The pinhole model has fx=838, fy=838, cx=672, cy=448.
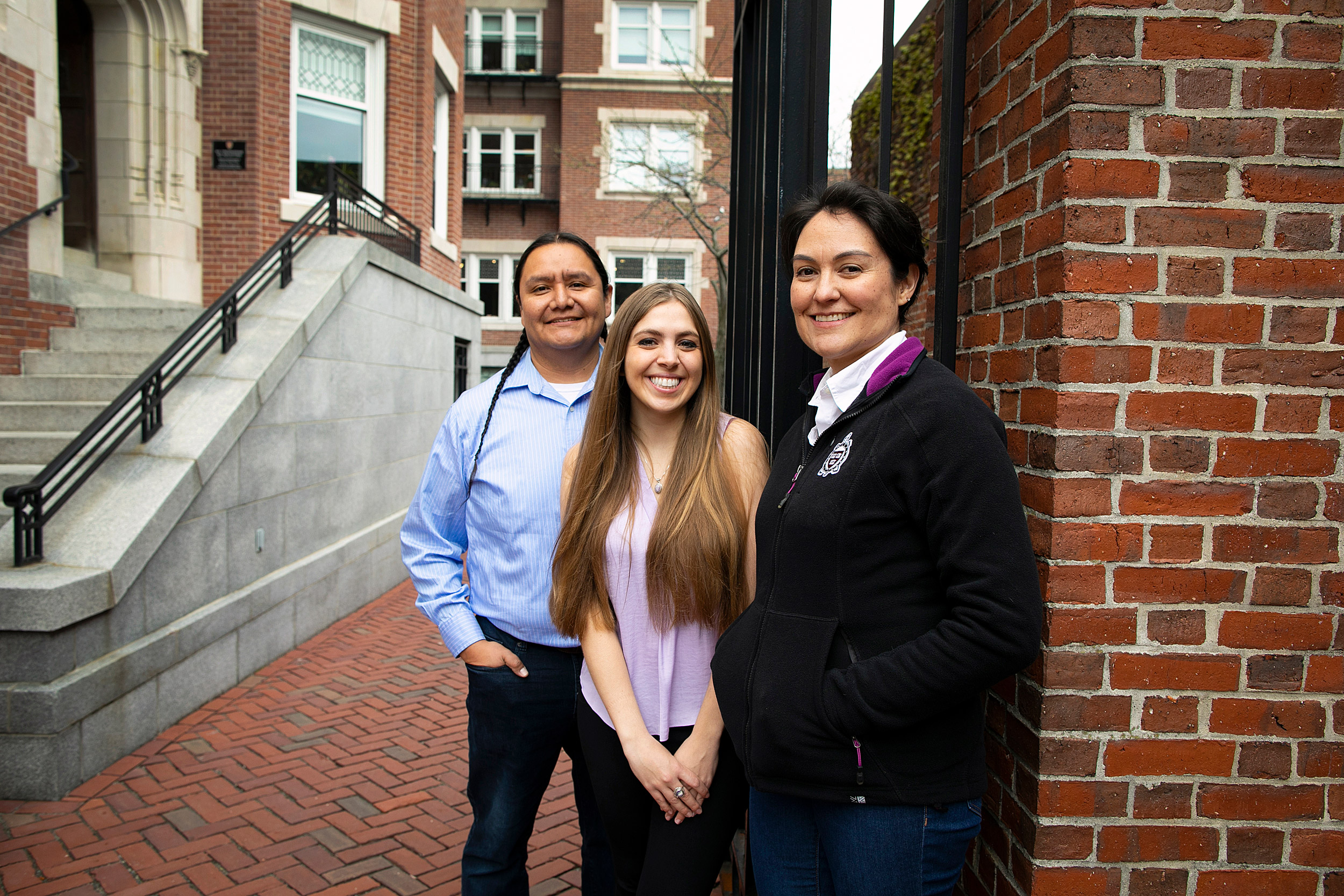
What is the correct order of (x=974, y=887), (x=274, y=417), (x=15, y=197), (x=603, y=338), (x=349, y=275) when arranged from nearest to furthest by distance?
1. (x=974, y=887)
2. (x=603, y=338)
3. (x=274, y=417)
4. (x=15, y=197)
5. (x=349, y=275)

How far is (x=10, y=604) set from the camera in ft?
12.2

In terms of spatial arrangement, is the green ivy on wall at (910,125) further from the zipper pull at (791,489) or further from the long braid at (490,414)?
the zipper pull at (791,489)

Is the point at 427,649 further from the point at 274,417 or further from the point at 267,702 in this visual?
the point at 274,417

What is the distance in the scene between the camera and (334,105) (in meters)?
10.8

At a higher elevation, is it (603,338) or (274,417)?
(603,338)

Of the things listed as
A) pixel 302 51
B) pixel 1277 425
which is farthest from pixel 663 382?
pixel 302 51

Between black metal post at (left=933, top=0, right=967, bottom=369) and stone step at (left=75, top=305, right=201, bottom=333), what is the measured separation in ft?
23.9

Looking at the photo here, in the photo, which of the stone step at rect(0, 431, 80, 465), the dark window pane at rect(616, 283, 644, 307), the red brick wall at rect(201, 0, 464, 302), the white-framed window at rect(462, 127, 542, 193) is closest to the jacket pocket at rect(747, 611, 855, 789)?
the stone step at rect(0, 431, 80, 465)

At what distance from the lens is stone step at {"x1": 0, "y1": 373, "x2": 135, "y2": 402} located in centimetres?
638

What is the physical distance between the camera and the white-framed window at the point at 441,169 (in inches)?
520

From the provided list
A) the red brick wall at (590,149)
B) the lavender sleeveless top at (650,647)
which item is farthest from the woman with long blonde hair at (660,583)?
the red brick wall at (590,149)

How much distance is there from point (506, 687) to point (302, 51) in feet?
34.9

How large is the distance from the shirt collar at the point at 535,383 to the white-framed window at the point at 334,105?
914 cm

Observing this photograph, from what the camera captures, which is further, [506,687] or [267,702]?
[267,702]
